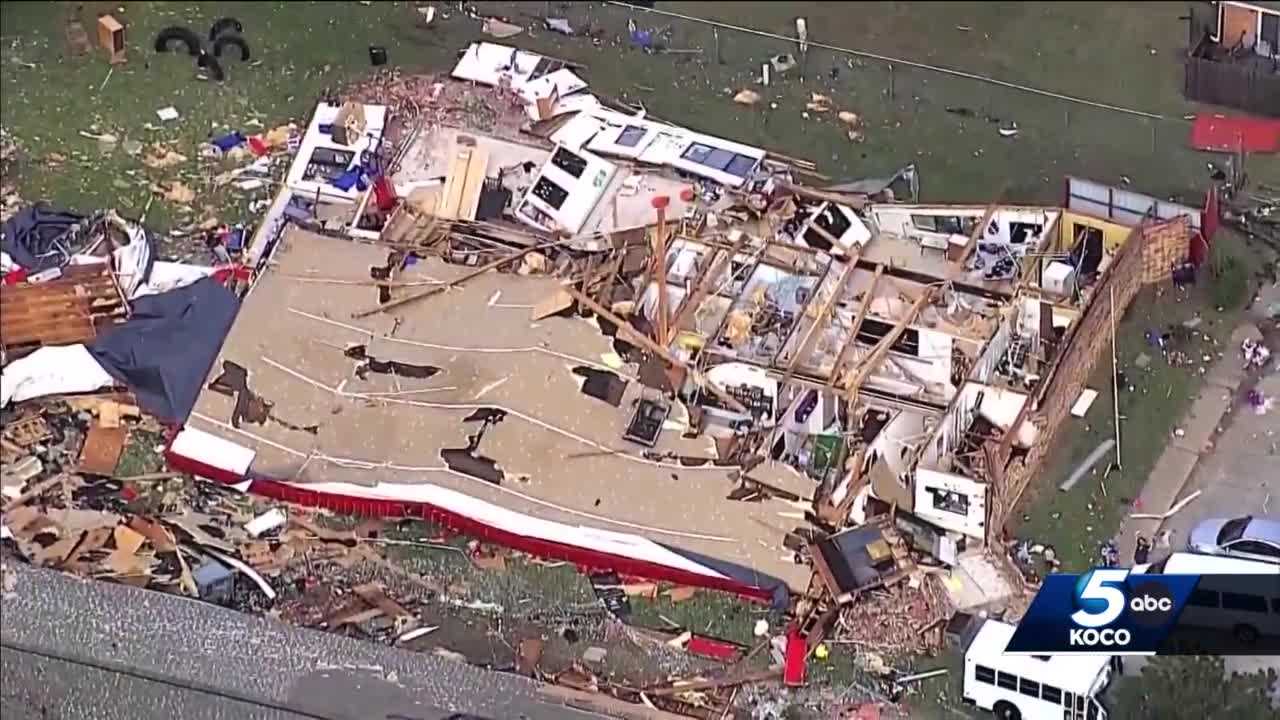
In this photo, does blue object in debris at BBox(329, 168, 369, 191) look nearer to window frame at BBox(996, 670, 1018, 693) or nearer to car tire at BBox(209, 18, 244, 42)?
car tire at BBox(209, 18, 244, 42)

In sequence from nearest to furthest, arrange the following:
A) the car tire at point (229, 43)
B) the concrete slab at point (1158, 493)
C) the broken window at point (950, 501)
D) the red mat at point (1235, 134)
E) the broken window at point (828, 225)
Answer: the broken window at point (950, 501) → the concrete slab at point (1158, 493) → the broken window at point (828, 225) → the red mat at point (1235, 134) → the car tire at point (229, 43)

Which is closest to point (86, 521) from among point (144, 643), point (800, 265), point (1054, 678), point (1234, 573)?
point (144, 643)

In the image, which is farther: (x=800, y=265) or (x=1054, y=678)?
(x=800, y=265)

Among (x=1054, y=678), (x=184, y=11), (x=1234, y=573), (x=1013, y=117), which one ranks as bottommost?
(x=184, y=11)

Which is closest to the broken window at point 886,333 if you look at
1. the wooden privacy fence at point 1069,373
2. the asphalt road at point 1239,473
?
the wooden privacy fence at point 1069,373

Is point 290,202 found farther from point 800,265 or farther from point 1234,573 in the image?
point 1234,573

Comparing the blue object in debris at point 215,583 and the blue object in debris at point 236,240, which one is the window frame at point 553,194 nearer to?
the blue object in debris at point 236,240

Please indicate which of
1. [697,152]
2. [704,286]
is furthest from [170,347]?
[697,152]
